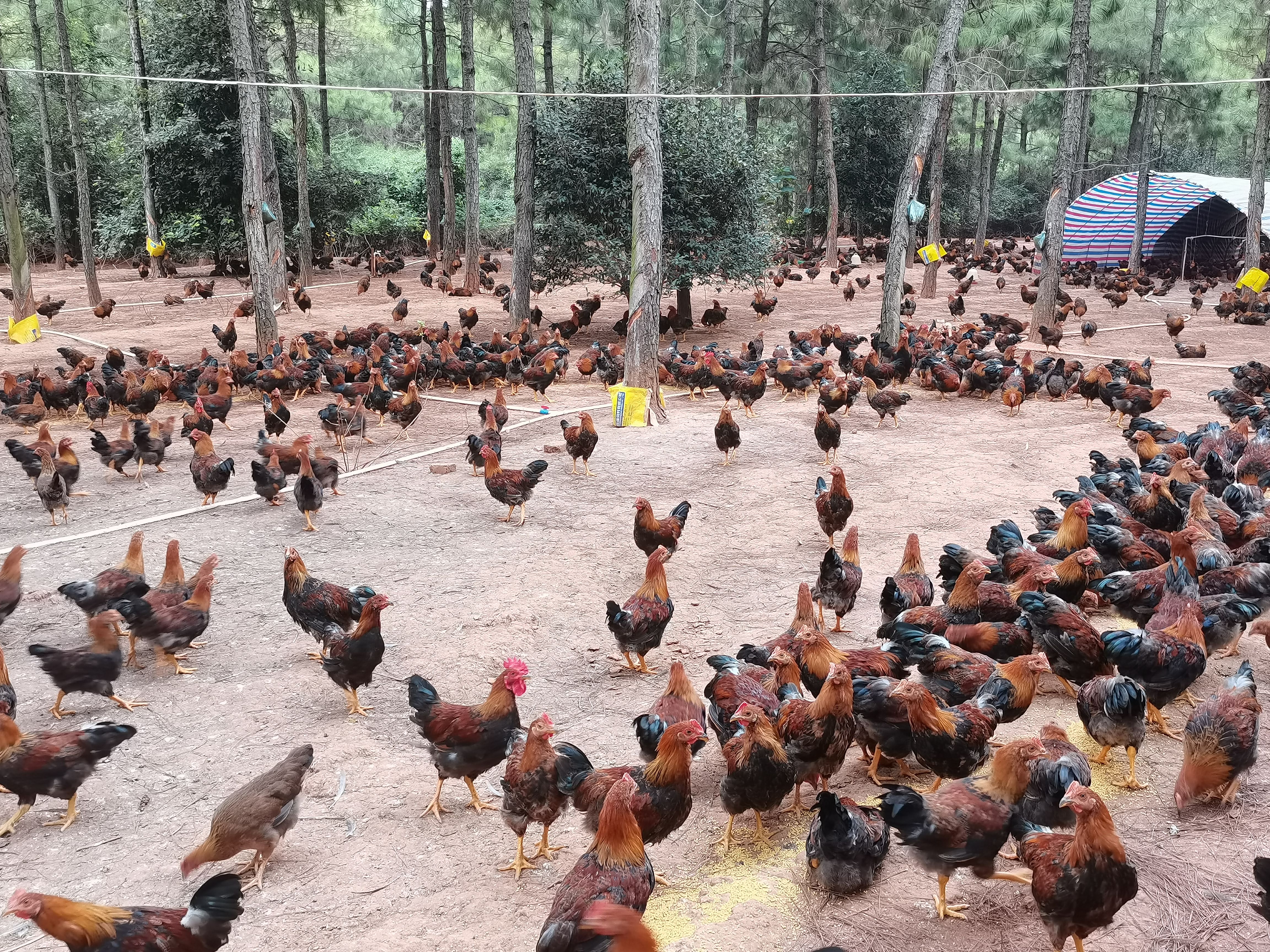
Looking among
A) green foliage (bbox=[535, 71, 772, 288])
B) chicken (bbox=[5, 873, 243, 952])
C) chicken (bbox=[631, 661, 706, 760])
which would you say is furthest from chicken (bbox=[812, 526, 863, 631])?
green foliage (bbox=[535, 71, 772, 288])

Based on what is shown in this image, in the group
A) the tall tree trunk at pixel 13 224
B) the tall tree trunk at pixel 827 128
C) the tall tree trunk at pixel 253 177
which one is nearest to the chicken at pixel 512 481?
the tall tree trunk at pixel 253 177

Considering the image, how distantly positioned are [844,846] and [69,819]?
4143mm

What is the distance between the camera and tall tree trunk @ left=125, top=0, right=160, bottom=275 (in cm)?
2394

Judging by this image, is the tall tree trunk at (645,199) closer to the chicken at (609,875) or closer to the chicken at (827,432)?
the chicken at (827,432)

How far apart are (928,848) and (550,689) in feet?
10.5

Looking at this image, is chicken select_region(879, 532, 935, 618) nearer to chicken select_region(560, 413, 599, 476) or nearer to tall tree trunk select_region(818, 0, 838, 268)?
chicken select_region(560, 413, 599, 476)

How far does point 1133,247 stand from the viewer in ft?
101

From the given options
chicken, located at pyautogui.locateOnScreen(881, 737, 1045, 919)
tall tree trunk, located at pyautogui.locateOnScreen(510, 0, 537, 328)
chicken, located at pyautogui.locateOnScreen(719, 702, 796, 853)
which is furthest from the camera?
tall tree trunk, located at pyautogui.locateOnScreen(510, 0, 537, 328)

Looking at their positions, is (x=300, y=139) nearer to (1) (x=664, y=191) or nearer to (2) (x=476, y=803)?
(1) (x=664, y=191)

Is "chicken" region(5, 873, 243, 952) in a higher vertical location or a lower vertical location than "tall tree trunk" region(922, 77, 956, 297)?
lower


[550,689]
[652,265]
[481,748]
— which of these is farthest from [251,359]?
[481,748]

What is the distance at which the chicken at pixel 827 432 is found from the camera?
1132 centimetres

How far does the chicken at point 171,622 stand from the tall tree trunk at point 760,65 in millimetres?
30172

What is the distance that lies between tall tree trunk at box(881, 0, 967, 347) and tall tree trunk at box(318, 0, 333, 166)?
1610 cm
